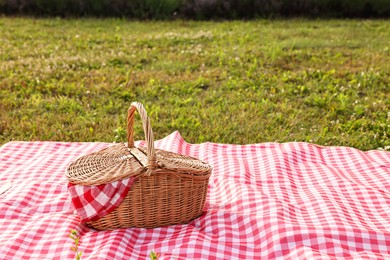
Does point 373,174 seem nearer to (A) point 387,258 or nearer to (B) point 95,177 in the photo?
(A) point 387,258

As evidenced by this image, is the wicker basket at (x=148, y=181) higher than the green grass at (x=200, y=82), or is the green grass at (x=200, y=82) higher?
the wicker basket at (x=148, y=181)

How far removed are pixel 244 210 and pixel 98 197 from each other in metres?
1.07

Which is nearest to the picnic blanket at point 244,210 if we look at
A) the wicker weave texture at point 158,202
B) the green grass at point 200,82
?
the wicker weave texture at point 158,202

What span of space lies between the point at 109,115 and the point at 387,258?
13.1ft

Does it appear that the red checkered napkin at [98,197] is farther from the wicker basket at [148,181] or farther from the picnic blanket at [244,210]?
the picnic blanket at [244,210]

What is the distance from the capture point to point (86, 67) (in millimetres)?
8570

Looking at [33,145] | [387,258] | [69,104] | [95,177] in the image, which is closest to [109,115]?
[69,104]

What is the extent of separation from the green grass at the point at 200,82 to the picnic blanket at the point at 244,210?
2.37 feet

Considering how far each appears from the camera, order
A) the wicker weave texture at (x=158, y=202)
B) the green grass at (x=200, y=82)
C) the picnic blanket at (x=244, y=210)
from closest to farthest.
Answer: the picnic blanket at (x=244, y=210)
the wicker weave texture at (x=158, y=202)
the green grass at (x=200, y=82)

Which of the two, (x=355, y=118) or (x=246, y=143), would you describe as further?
(x=355, y=118)

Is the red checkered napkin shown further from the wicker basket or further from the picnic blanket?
the picnic blanket

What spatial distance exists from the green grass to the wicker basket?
2.06 m

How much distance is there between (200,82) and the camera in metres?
7.90

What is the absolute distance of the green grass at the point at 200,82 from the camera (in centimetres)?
637
